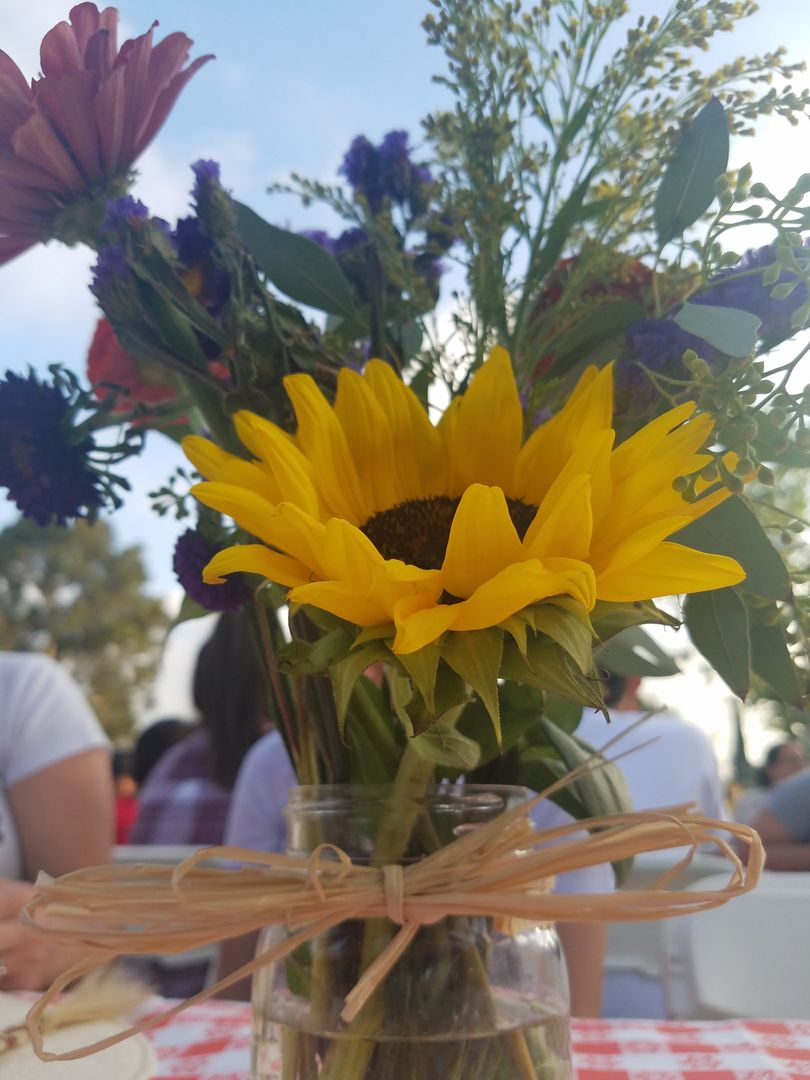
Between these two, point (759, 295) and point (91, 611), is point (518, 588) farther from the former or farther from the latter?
point (91, 611)

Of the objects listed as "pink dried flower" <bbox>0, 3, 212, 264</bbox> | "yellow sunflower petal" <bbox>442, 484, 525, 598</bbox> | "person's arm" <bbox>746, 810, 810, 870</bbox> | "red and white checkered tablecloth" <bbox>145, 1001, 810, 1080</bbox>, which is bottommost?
"person's arm" <bbox>746, 810, 810, 870</bbox>

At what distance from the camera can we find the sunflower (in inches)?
13.3

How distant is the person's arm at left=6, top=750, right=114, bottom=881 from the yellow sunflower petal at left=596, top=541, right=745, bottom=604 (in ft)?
3.64

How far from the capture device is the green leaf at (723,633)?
0.41 m

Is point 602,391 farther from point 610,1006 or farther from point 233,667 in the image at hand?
point 233,667

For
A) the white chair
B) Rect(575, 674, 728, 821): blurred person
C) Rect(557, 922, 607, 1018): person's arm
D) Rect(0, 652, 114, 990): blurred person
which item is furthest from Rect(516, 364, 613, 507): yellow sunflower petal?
Rect(575, 674, 728, 821): blurred person

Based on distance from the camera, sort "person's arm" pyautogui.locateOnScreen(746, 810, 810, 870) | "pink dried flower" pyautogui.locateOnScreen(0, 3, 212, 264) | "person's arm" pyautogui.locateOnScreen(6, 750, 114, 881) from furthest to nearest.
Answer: "person's arm" pyautogui.locateOnScreen(746, 810, 810, 870) < "person's arm" pyautogui.locateOnScreen(6, 750, 114, 881) < "pink dried flower" pyautogui.locateOnScreen(0, 3, 212, 264)

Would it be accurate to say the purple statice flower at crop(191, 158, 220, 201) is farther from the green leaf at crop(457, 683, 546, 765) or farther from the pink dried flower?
the green leaf at crop(457, 683, 546, 765)

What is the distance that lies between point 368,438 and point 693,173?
0.57 feet

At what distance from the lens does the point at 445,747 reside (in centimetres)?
39

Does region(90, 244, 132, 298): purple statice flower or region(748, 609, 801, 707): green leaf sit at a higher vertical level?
region(90, 244, 132, 298): purple statice flower

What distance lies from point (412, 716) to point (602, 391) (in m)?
0.15

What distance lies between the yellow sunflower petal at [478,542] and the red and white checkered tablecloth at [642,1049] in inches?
15.7

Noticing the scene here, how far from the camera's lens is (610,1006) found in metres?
1.49
